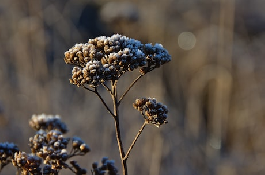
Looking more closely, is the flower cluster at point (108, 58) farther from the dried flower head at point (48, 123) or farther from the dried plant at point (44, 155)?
the dried flower head at point (48, 123)

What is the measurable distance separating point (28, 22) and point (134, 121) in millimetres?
2414

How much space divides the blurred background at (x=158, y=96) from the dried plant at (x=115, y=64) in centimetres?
216

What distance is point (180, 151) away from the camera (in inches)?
223

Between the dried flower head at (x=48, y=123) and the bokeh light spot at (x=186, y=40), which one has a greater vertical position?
the bokeh light spot at (x=186, y=40)

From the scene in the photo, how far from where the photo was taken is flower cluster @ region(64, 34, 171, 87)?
1.56 meters

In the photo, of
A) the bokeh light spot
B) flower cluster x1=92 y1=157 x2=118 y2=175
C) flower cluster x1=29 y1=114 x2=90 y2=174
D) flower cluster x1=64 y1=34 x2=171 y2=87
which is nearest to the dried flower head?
flower cluster x1=29 y1=114 x2=90 y2=174

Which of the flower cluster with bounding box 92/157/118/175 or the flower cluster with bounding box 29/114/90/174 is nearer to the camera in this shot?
the flower cluster with bounding box 29/114/90/174

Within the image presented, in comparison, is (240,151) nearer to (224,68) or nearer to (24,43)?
(224,68)

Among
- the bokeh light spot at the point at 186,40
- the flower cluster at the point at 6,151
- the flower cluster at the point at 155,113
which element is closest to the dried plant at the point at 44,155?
the flower cluster at the point at 6,151

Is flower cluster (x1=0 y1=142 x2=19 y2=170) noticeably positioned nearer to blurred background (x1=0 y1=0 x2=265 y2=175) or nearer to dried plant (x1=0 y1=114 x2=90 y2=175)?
dried plant (x1=0 y1=114 x2=90 y2=175)

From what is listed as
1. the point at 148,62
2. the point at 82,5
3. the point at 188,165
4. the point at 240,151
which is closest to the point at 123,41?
the point at 148,62

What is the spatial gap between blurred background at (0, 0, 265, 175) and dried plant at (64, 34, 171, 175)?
7.10 feet

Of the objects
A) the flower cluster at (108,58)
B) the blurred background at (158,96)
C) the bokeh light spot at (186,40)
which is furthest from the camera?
the bokeh light spot at (186,40)

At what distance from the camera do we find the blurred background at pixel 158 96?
5270 mm
